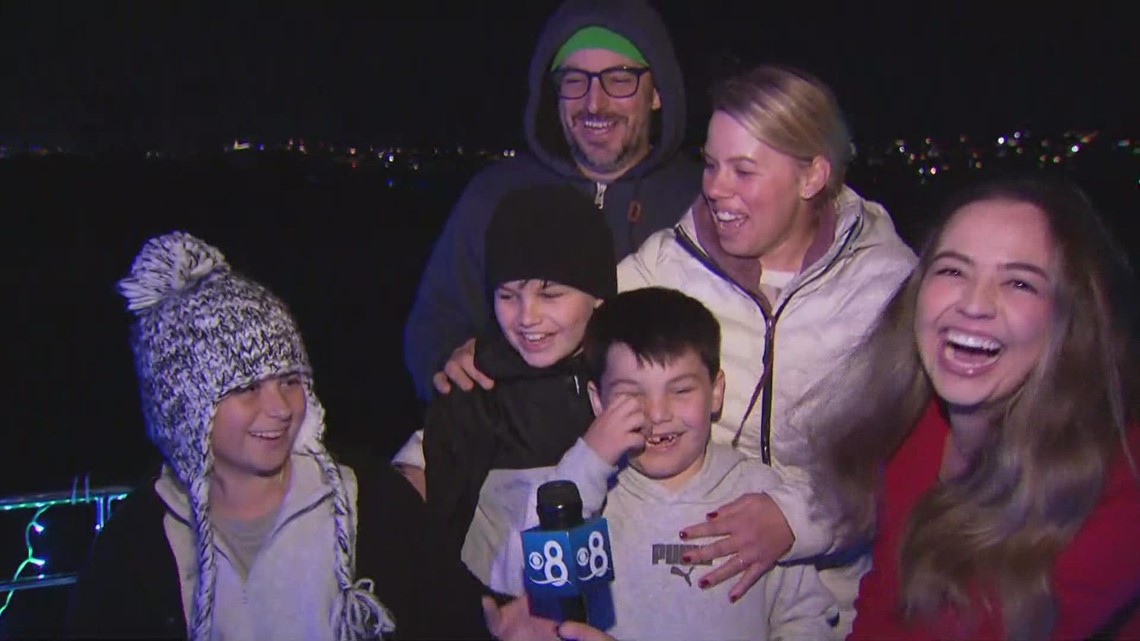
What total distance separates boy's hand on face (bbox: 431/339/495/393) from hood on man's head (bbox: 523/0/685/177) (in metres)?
0.78

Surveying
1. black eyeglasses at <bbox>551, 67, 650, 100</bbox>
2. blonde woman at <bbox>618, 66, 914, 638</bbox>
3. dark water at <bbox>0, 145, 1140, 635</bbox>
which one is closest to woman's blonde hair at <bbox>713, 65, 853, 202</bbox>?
blonde woman at <bbox>618, 66, 914, 638</bbox>

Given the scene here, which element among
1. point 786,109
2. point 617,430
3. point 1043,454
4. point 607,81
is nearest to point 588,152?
point 607,81

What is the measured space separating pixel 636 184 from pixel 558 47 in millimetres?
522

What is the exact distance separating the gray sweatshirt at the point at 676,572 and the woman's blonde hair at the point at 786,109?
32.9 inches

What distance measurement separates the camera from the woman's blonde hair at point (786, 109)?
234 cm

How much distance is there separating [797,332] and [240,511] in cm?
150

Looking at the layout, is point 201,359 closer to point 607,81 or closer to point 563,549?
point 563,549

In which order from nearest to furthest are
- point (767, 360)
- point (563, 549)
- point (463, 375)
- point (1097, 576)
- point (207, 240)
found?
point (563, 549), point (1097, 576), point (767, 360), point (463, 375), point (207, 240)

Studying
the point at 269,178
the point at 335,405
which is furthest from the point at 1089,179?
the point at 269,178

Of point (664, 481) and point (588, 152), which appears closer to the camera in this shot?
point (664, 481)

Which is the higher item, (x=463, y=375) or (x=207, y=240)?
(x=207, y=240)

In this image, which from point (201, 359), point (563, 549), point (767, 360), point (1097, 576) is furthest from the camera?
point (767, 360)

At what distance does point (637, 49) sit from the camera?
2898mm

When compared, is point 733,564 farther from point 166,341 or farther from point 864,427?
point 166,341
